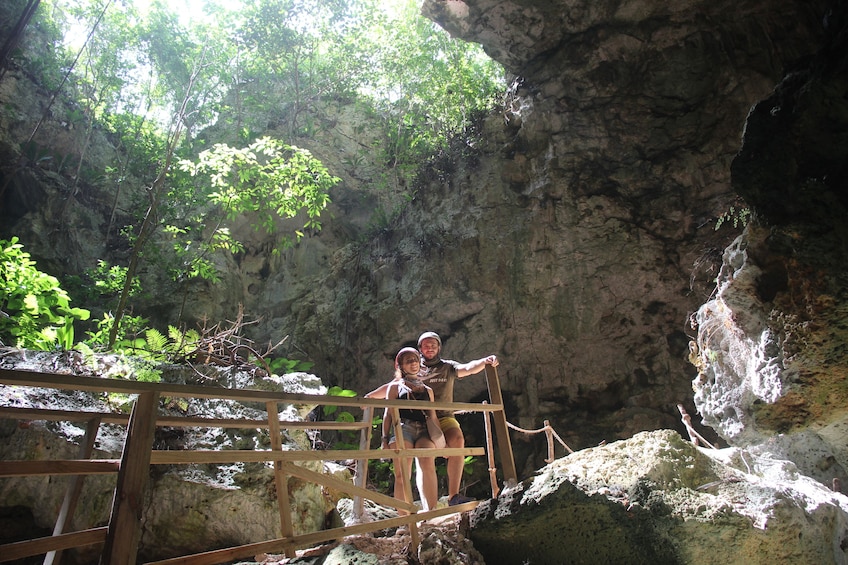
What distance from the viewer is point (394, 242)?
12.1 meters

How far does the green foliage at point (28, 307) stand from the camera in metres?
5.41

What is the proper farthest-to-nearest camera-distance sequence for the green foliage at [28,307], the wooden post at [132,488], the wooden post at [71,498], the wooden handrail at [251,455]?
the green foliage at [28,307]
the wooden post at [71,498]
the wooden handrail at [251,455]
the wooden post at [132,488]

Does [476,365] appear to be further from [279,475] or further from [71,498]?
[71,498]

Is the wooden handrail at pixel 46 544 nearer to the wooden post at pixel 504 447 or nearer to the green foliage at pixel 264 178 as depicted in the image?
the wooden post at pixel 504 447

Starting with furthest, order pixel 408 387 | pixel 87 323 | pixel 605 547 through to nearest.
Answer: pixel 87 323, pixel 408 387, pixel 605 547

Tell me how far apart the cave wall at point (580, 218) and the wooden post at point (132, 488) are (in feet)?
27.0

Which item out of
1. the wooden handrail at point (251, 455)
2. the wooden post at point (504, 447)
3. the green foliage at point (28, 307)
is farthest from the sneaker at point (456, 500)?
the green foliage at point (28, 307)

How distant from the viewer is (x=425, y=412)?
175 inches

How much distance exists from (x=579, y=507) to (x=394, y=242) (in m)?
9.26

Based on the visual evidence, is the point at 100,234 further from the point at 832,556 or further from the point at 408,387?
the point at 832,556

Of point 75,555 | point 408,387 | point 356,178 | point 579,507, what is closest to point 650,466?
point 579,507

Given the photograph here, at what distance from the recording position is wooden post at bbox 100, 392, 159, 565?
184 centimetres

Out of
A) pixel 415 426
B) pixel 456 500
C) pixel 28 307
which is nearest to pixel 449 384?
pixel 415 426

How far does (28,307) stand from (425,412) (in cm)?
472
